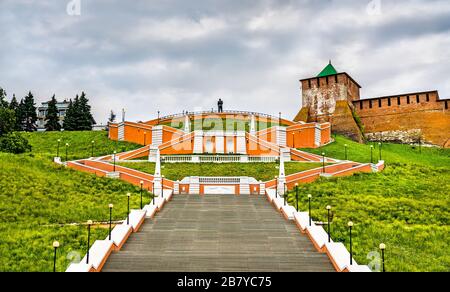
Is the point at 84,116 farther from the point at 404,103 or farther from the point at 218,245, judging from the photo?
the point at 218,245

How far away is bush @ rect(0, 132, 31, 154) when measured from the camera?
3444 cm

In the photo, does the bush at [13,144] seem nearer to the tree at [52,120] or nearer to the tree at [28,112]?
the tree at [52,120]

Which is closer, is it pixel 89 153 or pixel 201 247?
pixel 201 247

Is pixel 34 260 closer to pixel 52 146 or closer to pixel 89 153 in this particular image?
pixel 89 153

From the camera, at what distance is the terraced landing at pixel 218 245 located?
1052 cm

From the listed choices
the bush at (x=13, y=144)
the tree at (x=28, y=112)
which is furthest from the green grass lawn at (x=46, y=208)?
the tree at (x=28, y=112)

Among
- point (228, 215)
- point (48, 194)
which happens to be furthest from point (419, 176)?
point (48, 194)

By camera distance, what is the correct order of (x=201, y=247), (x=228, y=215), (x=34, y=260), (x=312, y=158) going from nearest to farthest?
(x=34, y=260), (x=201, y=247), (x=228, y=215), (x=312, y=158)

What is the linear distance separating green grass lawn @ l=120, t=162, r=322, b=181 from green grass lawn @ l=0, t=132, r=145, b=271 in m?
4.78

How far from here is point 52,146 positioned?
141 feet

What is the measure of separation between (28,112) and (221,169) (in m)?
40.6

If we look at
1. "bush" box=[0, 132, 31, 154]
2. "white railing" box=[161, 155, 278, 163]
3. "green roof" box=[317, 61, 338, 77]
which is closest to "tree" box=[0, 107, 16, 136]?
"bush" box=[0, 132, 31, 154]

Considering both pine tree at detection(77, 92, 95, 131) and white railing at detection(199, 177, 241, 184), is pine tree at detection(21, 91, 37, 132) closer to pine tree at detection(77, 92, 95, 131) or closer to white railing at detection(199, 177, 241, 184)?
pine tree at detection(77, 92, 95, 131)
